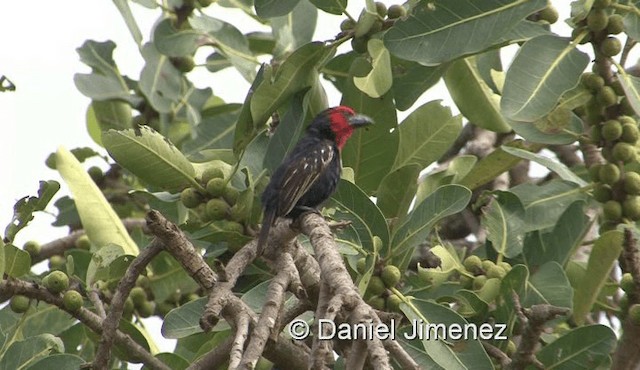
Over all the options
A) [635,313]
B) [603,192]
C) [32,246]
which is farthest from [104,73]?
[635,313]

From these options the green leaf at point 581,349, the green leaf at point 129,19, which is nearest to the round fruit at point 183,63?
the green leaf at point 129,19

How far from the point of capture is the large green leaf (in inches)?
177

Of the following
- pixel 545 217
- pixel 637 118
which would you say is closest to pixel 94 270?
pixel 545 217

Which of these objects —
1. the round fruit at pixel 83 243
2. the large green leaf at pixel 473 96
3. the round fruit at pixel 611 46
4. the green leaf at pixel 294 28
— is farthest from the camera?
the round fruit at pixel 83 243

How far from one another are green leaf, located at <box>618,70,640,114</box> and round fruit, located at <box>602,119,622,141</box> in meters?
0.14

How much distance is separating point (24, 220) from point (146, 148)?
473 millimetres

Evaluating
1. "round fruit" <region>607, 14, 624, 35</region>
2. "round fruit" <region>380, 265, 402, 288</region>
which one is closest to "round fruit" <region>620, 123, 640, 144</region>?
"round fruit" <region>607, 14, 624, 35</region>

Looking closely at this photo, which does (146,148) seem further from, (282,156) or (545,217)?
(545,217)

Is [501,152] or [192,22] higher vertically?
[192,22]

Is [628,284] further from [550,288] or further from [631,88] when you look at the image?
[631,88]

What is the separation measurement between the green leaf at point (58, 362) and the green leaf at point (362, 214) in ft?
3.21

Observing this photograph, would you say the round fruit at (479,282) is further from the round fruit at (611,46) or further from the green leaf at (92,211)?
the green leaf at (92,211)

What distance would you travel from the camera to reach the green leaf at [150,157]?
3.80 meters

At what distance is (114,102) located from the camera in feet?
17.6
